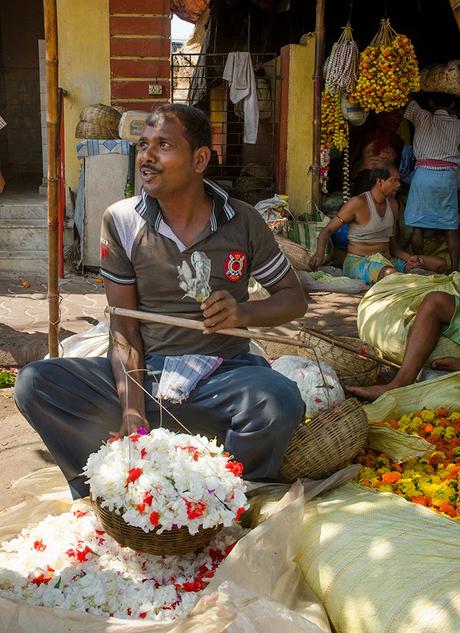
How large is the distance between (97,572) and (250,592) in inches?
28.6

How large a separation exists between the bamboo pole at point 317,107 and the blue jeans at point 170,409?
5.84 metres

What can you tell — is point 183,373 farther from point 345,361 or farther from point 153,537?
point 345,361

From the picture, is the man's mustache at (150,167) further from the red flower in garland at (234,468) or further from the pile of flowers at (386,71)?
the pile of flowers at (386,71)

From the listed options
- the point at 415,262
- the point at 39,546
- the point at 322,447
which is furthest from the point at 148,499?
the point at 415,262

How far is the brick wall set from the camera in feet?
26.0

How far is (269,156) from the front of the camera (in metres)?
11.3

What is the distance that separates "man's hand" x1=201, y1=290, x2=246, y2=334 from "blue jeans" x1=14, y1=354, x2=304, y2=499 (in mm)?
233

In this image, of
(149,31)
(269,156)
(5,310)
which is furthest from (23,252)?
(269,156)

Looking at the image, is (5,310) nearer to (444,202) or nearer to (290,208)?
(290,208)

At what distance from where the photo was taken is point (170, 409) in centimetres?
293

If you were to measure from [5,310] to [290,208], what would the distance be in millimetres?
3973

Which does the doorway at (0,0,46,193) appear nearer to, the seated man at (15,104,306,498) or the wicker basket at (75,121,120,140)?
the wicker basket at (75,121,120,140)

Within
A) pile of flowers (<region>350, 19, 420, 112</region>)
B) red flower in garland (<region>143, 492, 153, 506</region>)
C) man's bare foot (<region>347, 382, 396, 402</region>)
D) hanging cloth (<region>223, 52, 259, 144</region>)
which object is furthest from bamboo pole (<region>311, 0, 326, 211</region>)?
red flower in garland (<region>143, 492, 153, 506</region>)

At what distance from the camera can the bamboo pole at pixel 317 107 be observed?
811 cm
